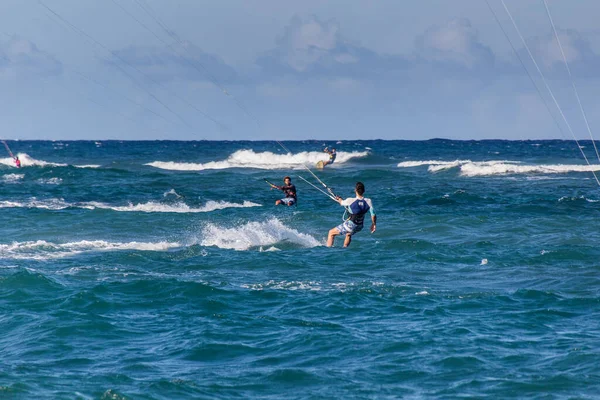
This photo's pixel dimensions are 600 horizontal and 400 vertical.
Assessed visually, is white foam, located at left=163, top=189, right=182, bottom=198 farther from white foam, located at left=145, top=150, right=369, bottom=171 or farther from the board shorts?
white foam, located at left=145, top=150, right=369, bottom=171

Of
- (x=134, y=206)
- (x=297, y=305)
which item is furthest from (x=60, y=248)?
(x=134, y=206)

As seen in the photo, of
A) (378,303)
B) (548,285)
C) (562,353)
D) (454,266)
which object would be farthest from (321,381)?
(454,266)

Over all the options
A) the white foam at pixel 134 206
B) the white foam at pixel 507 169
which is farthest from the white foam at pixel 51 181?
the white foam at pixel 507 169

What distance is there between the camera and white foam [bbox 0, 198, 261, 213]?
3466cm

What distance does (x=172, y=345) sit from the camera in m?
12.5

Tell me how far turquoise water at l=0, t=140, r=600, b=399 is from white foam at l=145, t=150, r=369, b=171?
4153cm

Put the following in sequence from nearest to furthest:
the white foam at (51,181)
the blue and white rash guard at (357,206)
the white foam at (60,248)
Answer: the blue and white rash guard at (357,206) → the white foam at (60,248) → the white foam at (51,181)

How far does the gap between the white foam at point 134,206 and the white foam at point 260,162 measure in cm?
3418

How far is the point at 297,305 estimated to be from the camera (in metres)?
15.1

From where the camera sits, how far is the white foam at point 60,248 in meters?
21.5

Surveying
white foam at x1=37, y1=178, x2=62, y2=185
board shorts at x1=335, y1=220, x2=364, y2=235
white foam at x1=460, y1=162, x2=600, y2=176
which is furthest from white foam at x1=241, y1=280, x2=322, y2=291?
white foam at x1=460, y1=162, x2=600, y2=176

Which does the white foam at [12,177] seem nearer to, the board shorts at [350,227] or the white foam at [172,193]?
the white foam at [172,193]

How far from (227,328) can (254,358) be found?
1768 mm

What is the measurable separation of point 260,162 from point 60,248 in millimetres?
57818
